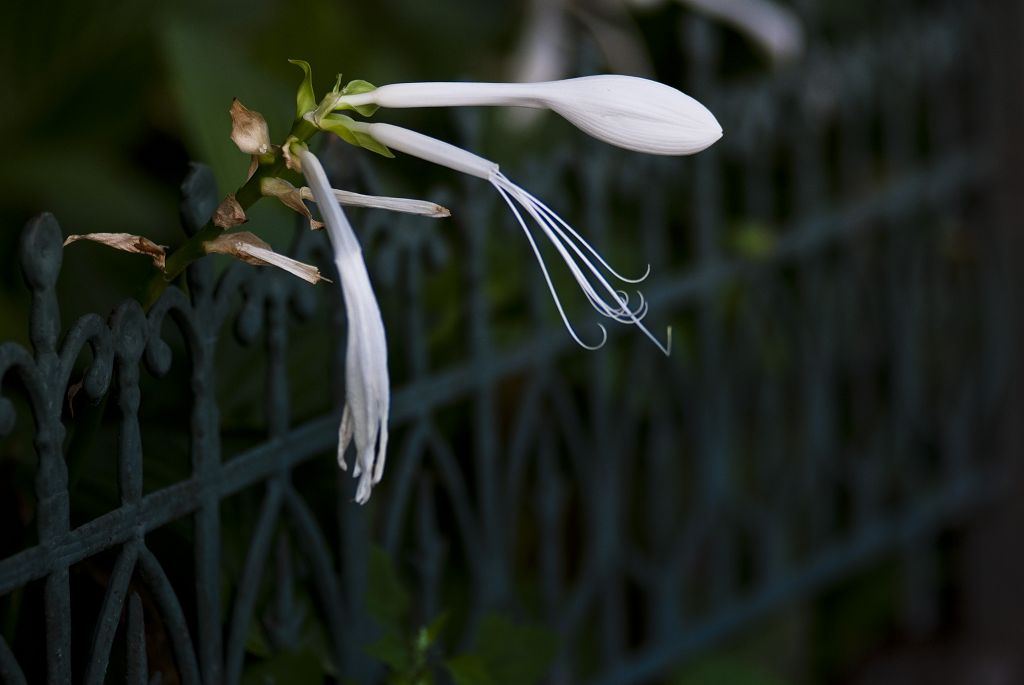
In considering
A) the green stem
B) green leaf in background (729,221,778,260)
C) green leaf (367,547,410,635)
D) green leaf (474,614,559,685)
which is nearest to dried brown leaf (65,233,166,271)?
the green stem

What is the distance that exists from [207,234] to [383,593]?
0.41m

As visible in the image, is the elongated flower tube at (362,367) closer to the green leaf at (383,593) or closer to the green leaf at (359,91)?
the green leaf at (359,91)

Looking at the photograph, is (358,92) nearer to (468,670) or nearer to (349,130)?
(349,130)

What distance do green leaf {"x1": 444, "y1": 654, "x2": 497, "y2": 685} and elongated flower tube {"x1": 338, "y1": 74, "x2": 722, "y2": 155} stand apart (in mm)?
535

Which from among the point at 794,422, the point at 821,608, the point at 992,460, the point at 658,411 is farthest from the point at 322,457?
the point at 992,460

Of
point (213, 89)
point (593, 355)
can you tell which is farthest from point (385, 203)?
point (593, 355)

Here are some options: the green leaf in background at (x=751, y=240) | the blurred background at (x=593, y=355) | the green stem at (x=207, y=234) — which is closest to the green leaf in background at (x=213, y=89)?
the blurred background at (x=593, y=355)

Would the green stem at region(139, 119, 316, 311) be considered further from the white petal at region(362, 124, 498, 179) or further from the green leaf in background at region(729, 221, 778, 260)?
the green leaf in background at region(729, 221, 778, 260)

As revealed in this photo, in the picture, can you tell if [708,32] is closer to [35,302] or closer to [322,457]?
[322,457]

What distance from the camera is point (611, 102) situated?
2.57ft

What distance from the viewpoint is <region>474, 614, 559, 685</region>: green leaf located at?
3.82 ft

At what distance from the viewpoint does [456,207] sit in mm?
1481

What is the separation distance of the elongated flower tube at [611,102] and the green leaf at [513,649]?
534 mm

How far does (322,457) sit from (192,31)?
1.98 feet
